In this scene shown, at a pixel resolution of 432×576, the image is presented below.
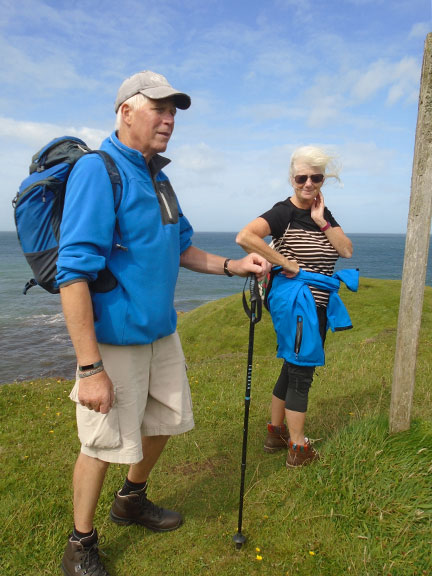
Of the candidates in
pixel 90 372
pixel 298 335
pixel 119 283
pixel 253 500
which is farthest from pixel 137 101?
pixel 253 500

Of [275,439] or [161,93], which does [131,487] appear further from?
[161,93]

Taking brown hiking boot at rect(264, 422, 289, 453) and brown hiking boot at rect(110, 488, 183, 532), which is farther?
brown hiking boot at rect(264, 422, 289, 453)

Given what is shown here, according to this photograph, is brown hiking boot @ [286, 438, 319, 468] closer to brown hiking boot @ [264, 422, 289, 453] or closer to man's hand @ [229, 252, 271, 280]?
brown hiking boot @ [264, 422, 289, 453]

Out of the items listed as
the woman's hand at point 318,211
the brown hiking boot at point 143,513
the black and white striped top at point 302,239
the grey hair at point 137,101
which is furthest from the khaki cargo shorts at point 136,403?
the woman's hand at point 318,211

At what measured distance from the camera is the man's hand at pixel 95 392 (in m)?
3.17

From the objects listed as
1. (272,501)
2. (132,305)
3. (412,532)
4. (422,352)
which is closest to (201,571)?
(272,501)

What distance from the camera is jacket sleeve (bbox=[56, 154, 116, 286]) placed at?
119 inches

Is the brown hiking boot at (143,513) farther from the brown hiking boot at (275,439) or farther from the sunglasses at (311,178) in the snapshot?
the sunglasses at (311,178)

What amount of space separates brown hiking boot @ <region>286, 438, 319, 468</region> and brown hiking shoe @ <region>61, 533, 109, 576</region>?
2211 mm

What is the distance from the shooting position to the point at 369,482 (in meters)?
4.23

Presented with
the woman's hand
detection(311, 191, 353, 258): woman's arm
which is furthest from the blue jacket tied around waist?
the woman's hand

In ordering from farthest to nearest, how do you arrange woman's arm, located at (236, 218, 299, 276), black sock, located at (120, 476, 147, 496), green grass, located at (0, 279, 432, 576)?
woman's arm, located at (236, 218, 299, 276) < black sock, located at (120, 476, 147, 496) < green grass, located at (0, 279, 432, 576)

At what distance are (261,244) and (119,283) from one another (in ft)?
5.92

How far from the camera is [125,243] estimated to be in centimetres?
330
